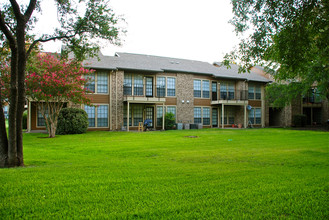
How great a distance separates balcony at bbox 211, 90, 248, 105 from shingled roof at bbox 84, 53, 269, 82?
1690 mm

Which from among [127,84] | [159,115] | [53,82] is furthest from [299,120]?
[53,82]

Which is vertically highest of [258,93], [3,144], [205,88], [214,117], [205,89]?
[205,88]

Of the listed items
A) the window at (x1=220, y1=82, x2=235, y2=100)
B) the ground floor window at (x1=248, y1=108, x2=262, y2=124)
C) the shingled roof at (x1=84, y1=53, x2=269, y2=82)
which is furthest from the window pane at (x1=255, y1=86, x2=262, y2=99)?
the window at (x1=220, y1=82, x2=235, y2=100)

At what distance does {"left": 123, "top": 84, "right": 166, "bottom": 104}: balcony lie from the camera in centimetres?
2183

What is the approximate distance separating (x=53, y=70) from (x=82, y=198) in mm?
14114

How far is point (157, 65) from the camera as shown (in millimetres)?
24656

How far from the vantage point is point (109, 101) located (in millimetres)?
22125

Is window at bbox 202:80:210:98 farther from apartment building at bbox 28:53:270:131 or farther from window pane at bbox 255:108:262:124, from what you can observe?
window pane at bbox 255:108:262:124

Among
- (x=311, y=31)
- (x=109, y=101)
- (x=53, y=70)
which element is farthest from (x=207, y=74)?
(x=311, y=31)

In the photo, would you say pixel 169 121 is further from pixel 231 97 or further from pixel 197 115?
pixel 231 97

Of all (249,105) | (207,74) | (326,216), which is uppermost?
(207,74)

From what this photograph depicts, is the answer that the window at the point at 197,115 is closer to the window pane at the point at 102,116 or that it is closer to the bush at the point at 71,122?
the window pane at the point at 102,116

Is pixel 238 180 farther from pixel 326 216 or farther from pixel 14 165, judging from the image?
pixel 14 165

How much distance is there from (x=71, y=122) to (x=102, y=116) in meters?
3.89
